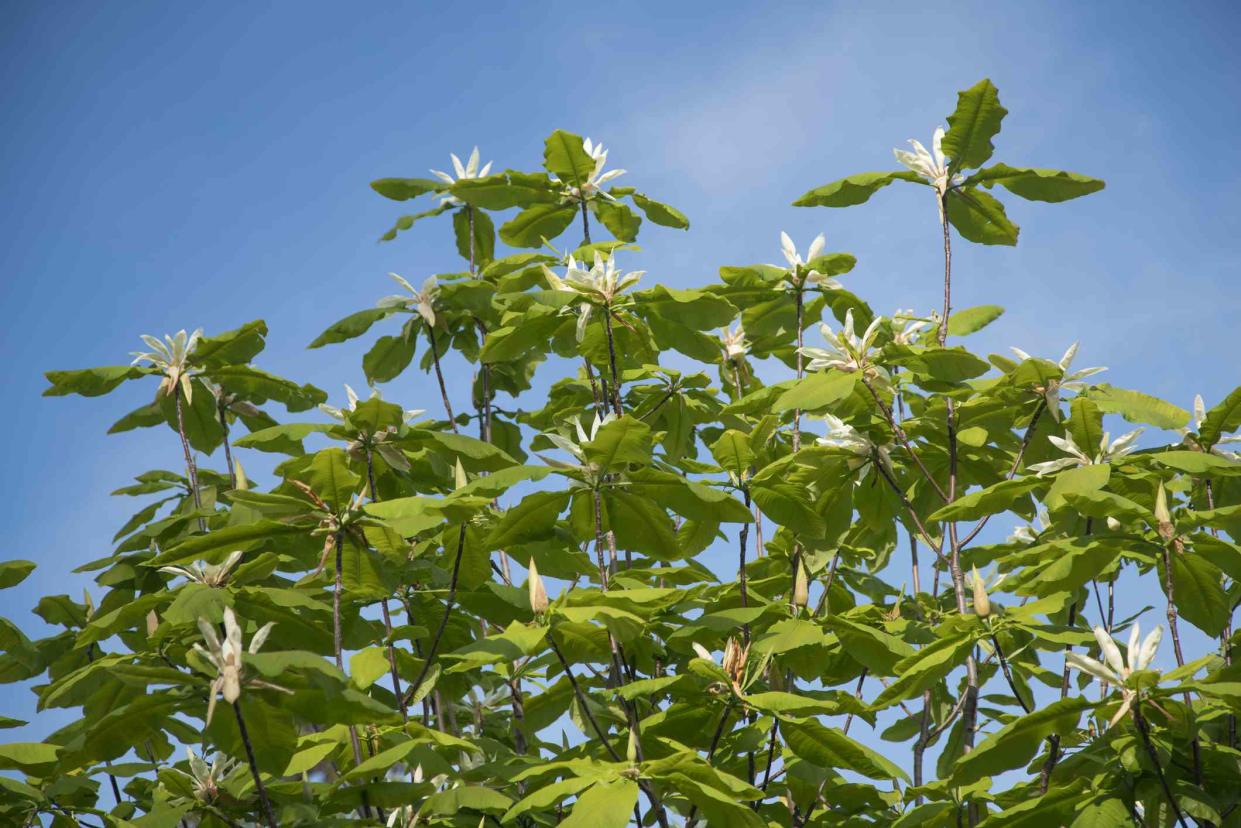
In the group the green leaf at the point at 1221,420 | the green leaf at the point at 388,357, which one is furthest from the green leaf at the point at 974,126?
the green leaf at the point at 388,357

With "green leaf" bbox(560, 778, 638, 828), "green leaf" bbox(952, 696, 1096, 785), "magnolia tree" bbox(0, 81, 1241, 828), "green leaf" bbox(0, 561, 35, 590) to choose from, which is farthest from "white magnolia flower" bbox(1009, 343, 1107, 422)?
"green leaf" bbox(0, 561, 35, 590)

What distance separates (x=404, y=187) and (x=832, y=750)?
5276mm

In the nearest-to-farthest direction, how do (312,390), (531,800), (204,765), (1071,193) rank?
(531,800) < (204,765) < (1071,193) < (312,390)

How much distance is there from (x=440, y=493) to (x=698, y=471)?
6.48ft

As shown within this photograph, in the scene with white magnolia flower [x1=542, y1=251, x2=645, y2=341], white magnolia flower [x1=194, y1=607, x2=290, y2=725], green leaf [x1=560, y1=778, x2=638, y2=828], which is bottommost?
green leaf [x1=560, y1=778, x2=638, y2=828]

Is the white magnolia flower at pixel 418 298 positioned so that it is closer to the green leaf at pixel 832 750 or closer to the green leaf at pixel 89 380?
the green leaf at pixel 89 380

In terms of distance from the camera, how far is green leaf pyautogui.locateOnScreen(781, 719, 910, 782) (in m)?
4.90

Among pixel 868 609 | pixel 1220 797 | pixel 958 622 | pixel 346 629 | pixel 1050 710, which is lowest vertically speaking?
pixel 1220 797

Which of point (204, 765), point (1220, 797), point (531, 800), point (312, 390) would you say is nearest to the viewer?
point (531, 800)

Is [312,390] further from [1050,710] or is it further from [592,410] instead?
[1050,710]

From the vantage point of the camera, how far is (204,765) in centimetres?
590

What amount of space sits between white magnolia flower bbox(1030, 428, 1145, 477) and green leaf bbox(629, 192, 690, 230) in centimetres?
316

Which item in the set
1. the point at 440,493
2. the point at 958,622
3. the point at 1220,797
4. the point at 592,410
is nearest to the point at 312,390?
the point at 440,493

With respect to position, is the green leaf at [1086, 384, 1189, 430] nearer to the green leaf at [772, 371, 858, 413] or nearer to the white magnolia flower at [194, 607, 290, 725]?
the green leaf at [772, 371, 858, 413]
